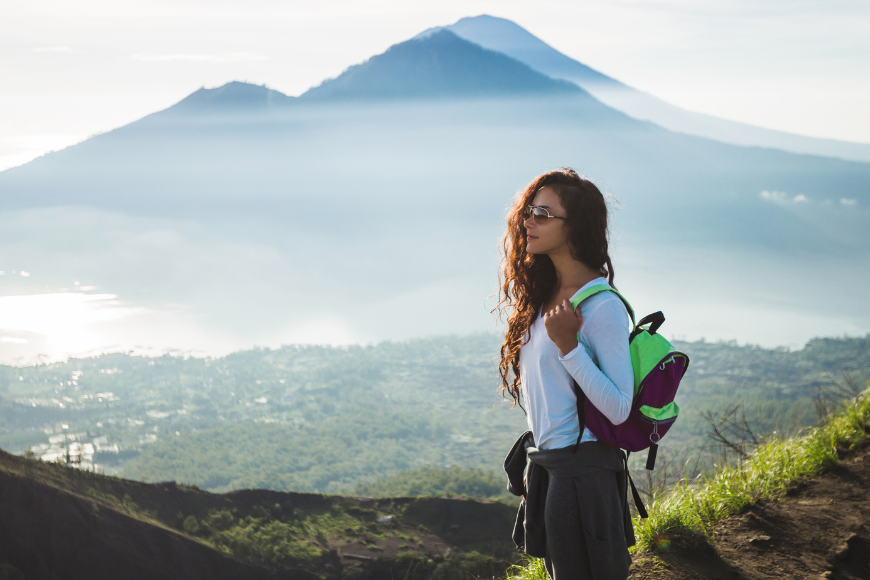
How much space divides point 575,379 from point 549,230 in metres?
0.48

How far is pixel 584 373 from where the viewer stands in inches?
63.5

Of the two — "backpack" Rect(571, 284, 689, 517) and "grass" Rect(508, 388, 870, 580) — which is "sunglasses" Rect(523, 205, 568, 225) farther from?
"grass" Rect(508, 388, 870, 580)

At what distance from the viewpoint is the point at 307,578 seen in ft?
57.5

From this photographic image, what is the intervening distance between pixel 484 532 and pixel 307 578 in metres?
7.17

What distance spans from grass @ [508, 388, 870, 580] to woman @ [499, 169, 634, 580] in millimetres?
1467

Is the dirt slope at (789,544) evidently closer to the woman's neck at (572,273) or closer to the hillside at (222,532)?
the woman's neck at (572,273)

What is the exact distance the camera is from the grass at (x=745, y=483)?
320 cm

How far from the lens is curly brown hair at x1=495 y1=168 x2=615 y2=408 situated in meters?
1.83

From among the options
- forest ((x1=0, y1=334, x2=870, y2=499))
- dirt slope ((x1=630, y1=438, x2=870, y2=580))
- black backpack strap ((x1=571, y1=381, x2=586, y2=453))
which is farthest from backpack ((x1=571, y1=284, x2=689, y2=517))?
forest ((x1=0, y1=334, x2=870, y2=499))

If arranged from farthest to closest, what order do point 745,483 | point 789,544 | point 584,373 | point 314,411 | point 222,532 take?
1. point 314,411
2. point 222,532
3. point 745,483
4. point 789,544
5. point 584,373

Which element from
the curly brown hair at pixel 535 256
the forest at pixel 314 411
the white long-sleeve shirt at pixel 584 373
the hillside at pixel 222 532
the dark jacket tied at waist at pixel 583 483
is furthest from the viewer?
the forest at pixel 314 411

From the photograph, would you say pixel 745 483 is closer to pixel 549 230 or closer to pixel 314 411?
pixel 549 230

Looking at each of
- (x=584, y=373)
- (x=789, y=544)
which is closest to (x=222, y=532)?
(x=789, y=544)

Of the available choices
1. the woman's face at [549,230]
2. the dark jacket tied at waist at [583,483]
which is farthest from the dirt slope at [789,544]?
the woman's face at [549,230]
